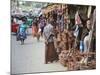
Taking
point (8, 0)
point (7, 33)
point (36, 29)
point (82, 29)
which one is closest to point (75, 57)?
point (82, 29)

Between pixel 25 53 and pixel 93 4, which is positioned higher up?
pixel 93 4

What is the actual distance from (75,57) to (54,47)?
0.26 meters

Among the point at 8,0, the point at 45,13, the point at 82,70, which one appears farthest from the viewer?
the point at 82,70

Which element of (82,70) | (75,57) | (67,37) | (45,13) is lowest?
(82,70)

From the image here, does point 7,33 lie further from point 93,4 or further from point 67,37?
point 93,4

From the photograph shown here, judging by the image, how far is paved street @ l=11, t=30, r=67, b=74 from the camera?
1821mm

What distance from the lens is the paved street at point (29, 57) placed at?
1.82 meters

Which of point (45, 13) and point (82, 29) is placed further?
point (82, 29)

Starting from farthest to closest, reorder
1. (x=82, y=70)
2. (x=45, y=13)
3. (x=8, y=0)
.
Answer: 1. (x=82, y=70)
2. (x=45, y=13)
3. (x=8, y=0)

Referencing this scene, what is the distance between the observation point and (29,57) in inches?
73.6

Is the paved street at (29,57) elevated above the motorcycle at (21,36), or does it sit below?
below

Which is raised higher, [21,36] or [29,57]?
[21,36]

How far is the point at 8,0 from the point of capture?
5.88 feet

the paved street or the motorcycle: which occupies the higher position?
the motorcycle
